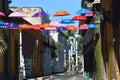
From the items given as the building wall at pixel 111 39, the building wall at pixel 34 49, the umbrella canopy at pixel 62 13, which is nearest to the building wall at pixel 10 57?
the building wall at pixel 34 49

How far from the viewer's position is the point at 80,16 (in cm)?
3041

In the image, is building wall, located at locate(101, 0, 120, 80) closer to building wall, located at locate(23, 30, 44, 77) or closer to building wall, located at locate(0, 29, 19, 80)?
building wall, located at locate(0, 29, 19, 80)

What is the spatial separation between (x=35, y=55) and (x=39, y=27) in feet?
112

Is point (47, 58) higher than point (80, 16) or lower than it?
lower

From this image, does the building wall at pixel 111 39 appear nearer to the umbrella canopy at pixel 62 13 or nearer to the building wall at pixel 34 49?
the umbrella canopy at pixel 62 13

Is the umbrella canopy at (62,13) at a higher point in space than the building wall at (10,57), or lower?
higher

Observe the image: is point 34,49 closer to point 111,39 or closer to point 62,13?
point 62,13

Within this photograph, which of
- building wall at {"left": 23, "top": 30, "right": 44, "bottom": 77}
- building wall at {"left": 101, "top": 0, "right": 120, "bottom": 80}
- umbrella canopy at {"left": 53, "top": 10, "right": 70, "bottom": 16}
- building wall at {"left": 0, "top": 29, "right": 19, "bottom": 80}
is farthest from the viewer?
building wall at {"left": 23, "top": 30, "right": 44, "bottom": 77}

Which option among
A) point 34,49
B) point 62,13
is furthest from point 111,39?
point 34,49

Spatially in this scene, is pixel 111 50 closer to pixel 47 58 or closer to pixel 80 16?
pixel 80 16

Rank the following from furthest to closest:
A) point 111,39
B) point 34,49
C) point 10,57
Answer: point 34,49
point 10,57
point 111,39

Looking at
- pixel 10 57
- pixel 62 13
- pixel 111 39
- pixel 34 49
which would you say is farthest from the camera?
pixel 34 49

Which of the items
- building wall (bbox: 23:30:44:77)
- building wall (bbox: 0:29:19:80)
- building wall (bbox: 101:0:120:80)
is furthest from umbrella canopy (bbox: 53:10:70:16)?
building wall (bbox: 23:30:44:77)

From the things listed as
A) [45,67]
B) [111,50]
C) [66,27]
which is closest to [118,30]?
[111,50]
